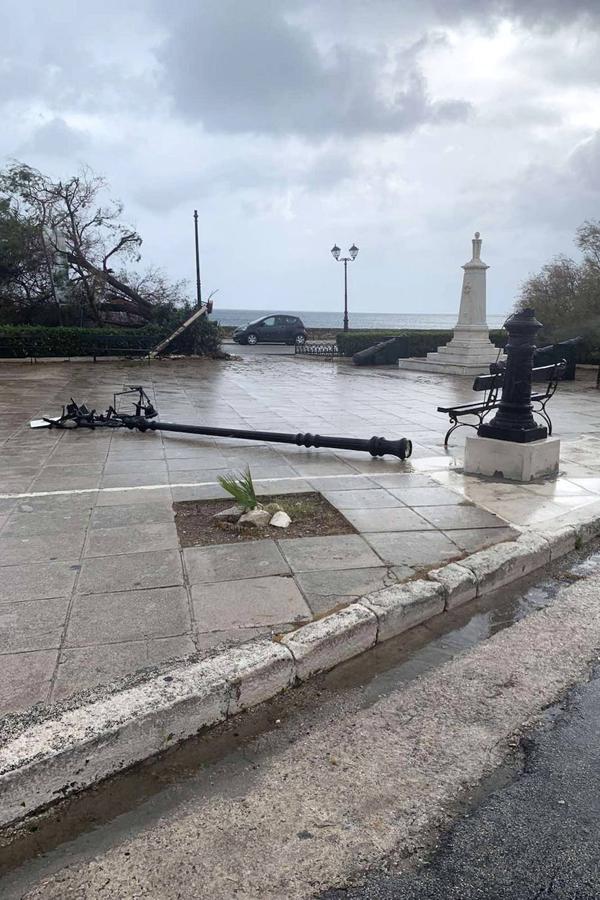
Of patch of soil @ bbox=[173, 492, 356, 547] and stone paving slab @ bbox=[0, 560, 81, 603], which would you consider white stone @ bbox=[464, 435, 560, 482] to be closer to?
patch of soil @ bbox=[173, 492, 356, 547]

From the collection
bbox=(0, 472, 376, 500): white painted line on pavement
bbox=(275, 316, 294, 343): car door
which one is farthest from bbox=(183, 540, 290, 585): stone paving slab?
bbox=(275, 316, 294, 343): car door

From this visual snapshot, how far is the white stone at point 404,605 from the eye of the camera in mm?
3443

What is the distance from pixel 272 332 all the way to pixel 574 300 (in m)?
15.9

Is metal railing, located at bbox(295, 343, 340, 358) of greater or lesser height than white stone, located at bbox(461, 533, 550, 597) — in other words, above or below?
above

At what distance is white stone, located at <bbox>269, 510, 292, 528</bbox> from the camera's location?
4.84 metres

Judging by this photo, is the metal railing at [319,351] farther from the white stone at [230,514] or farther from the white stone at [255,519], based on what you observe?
the white stone at [255,519]

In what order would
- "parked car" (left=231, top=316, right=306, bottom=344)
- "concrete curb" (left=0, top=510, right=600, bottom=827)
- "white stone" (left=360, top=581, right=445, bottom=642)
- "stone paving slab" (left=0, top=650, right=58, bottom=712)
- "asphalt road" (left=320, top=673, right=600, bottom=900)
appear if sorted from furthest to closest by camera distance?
"parked car" (left=231, top=316, right=306, bottom=344), "white stone" (left=360, top=581, right=445, bottom=642), "stone paving slab" (left=0, top=650, right=58, bottom=712), "concrete curb" (left=0, top=510, right=600, bottom=827), "asphalt road" (left=320, top=673, right=600, bottom=900)

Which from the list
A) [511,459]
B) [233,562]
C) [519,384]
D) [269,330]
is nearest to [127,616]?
[233,562]

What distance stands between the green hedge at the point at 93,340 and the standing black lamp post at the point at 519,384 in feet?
60.4

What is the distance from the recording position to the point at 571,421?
1059cm

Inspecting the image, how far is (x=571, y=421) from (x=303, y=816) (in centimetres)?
958


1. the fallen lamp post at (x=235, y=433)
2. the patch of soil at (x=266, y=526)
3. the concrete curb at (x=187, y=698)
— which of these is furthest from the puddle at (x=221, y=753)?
the fallen lamp post at (x=235, y=433)

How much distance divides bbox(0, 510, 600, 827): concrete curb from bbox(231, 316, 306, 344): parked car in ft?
96.0

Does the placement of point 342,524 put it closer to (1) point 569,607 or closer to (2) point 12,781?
(1) point 569,607
